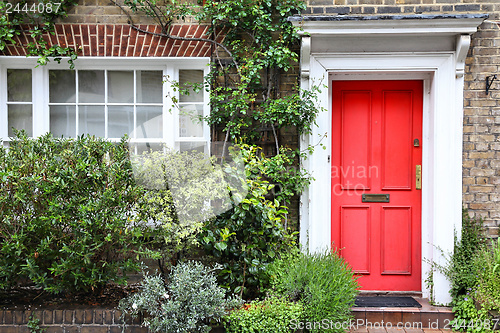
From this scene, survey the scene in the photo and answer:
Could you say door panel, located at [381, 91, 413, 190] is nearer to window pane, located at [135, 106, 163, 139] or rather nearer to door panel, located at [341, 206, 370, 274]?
door panel, located at [341, 206, 370, 274]

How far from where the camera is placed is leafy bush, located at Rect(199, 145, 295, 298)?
4492 mm

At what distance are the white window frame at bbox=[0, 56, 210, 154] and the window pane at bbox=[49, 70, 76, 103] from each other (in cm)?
5

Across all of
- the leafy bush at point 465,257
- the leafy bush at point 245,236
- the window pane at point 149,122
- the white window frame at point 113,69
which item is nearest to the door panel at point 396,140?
the leafy bush at point 465,257

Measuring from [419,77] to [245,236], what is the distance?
8.81 feet

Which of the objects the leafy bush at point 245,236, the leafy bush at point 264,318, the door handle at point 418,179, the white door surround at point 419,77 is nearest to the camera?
the leafy bush at point 264,318

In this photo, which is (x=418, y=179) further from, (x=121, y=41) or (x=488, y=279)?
(x=121, y=41)

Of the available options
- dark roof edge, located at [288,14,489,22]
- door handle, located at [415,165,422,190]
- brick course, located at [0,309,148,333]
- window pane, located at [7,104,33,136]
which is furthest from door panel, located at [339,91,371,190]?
window pane, located at [7,104,33,136]

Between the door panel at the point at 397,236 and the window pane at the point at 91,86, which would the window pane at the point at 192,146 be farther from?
the door panel at the point at 397,236

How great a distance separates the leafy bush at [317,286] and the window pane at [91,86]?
115 inches

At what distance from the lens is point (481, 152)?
5.06m

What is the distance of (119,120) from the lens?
544cm

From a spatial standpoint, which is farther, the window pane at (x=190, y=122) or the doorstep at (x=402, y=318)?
the window pane at (x=190, y=122)

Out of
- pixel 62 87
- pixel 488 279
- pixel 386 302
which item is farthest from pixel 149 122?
pixel 488 279

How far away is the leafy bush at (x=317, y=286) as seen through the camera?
163 inches
